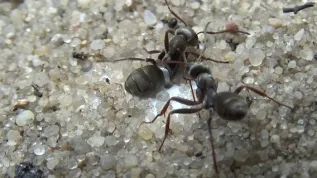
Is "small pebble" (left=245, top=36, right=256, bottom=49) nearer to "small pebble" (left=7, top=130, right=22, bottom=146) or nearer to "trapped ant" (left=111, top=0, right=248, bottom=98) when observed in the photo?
"trapped ant" (left=111, top=0, right=248, bottom=98)

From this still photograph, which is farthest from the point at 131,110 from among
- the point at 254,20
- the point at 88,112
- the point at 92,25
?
the point at 254,20

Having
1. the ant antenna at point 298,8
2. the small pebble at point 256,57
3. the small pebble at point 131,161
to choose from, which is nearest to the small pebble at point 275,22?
the ant antenna at point 298,8

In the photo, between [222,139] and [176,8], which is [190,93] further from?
[176,8]

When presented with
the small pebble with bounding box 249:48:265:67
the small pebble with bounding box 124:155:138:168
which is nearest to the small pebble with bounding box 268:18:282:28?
Result: the small pebble with bounding box 249:48:265:67

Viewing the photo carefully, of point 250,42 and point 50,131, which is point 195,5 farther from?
point 50,131

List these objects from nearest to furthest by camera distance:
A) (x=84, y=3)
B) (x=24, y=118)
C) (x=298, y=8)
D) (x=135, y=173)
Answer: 1. (x=135, y=173)
2. (x=24, y=118)
3. (x=298, y=8)
4. (x=84, y=3)

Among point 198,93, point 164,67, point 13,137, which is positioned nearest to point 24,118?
point 13,137
